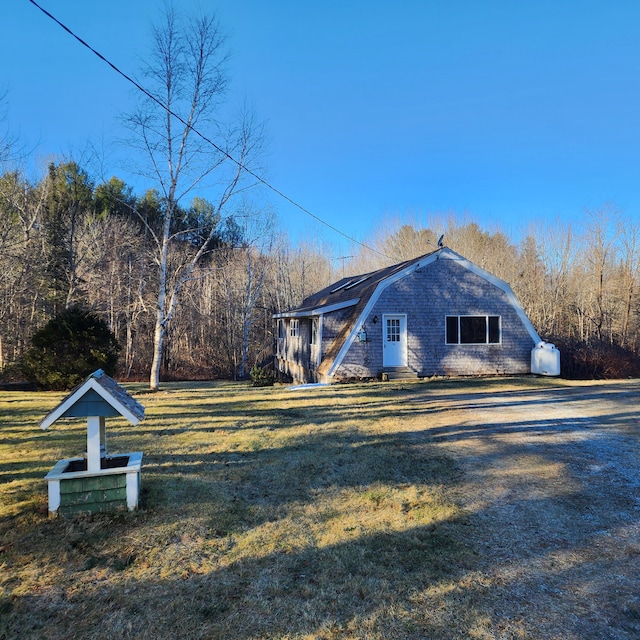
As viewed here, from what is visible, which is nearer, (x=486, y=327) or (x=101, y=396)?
(x=101, y=396)

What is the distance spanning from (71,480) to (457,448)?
482cm

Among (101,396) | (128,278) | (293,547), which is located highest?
(128,278)

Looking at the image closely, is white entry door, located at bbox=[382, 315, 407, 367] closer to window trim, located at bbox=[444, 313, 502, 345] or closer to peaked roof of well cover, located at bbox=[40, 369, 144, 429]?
window trim, located at bbox=[444, 313, 502, 345]

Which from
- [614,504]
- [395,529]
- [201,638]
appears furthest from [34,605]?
[614,504]

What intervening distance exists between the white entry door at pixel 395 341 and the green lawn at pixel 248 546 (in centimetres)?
775

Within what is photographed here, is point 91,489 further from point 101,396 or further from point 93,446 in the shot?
point 101,396

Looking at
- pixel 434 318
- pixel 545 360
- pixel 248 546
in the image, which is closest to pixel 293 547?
pixel 248 546

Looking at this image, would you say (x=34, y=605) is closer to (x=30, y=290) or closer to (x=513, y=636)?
(x=513, y=636)

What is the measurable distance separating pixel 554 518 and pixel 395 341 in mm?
10540

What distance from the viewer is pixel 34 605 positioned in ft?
8.46

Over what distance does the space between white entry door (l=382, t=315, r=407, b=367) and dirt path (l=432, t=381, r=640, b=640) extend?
636 centimetres

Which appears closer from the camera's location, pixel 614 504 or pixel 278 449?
pixel 614 504

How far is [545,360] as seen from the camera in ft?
46.9

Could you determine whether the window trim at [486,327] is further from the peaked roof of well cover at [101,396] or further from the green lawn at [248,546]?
the peaked roof of well cover at [101,396]
